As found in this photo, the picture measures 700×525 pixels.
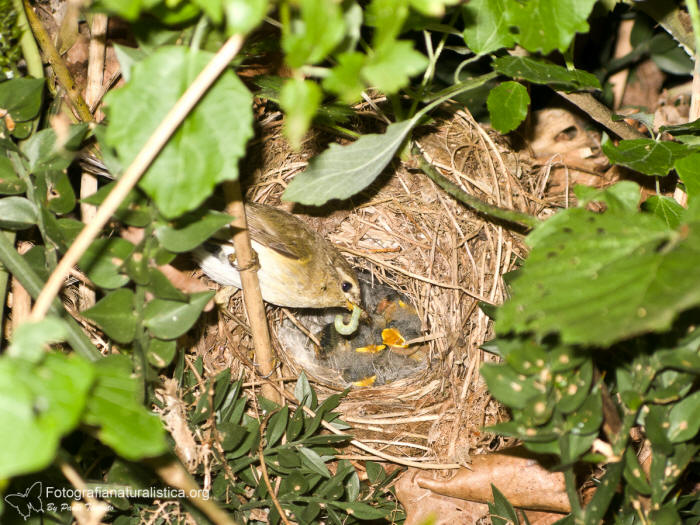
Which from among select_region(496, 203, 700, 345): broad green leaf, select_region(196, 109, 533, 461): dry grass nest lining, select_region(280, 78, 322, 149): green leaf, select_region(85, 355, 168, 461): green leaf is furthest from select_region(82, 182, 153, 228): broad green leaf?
select_region(196, 109, 533, 461): dry grass nest lining

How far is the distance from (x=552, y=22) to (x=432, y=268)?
5.70 feet

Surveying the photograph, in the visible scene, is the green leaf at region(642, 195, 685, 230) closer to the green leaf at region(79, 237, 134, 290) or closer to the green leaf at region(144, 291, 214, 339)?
the green leaf at region(144, 291, 214, 339)

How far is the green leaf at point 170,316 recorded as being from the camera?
1.36m

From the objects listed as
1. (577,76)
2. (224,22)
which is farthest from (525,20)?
(224,22)

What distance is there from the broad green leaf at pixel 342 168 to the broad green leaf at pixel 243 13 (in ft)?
2.51

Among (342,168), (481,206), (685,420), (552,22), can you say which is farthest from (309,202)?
(685,420)

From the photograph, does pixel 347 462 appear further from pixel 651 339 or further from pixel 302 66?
pixel 302 66

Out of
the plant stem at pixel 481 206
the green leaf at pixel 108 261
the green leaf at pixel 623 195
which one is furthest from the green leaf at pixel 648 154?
the green leaf at pixel 108 261

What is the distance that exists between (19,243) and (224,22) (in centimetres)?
117

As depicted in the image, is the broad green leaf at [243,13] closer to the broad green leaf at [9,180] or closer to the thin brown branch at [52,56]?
the broad green leaf at [9,180]

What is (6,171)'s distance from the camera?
4.91ft

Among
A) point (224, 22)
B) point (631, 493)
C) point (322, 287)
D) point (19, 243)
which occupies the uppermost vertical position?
point (224, 22)

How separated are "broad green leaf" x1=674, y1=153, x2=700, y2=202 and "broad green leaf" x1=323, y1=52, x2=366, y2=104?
1.26 meters

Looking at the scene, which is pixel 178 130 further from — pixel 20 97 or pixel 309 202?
pixel 20 97
